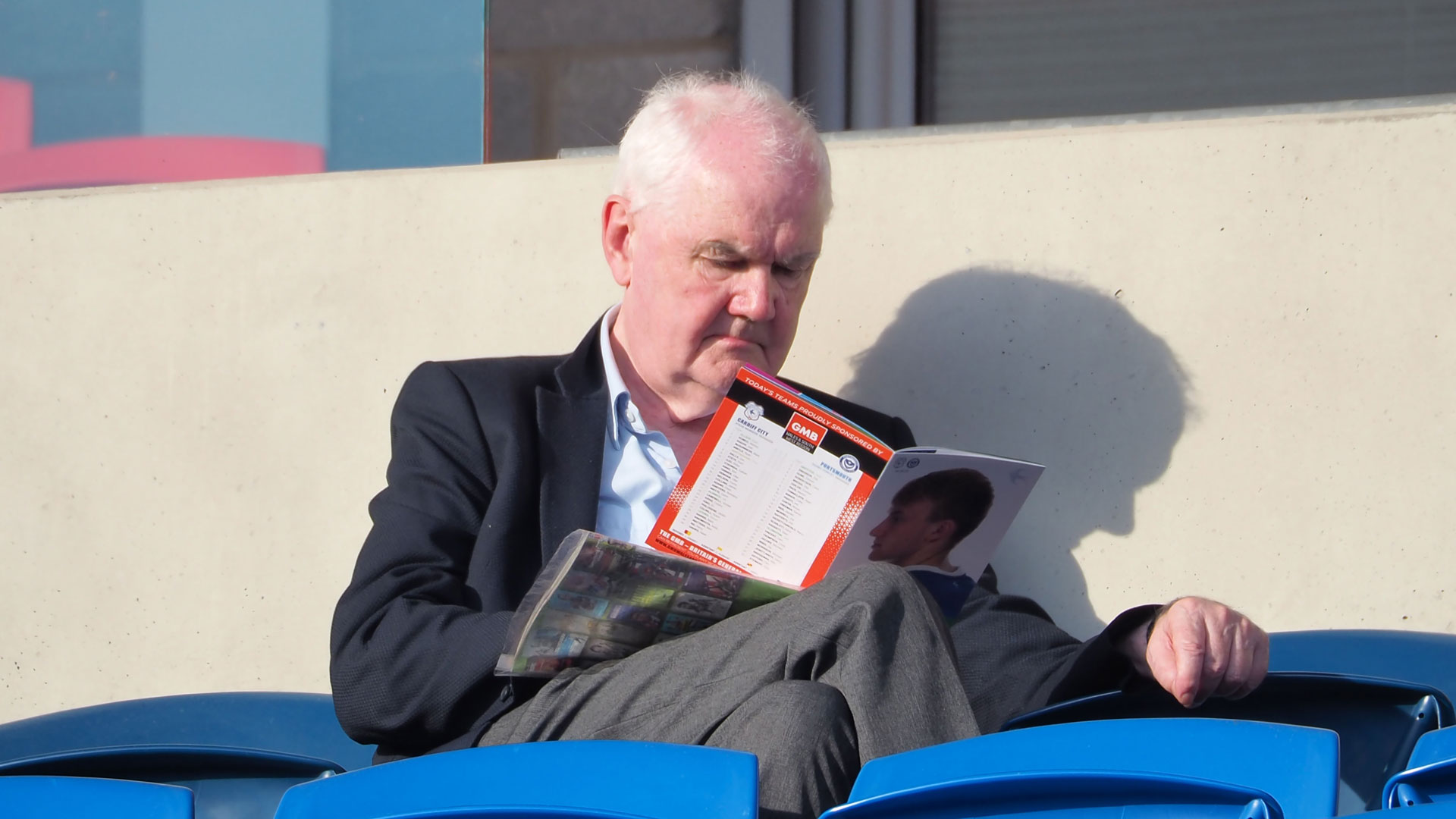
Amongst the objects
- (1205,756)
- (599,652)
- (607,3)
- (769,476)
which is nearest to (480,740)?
(599,652)

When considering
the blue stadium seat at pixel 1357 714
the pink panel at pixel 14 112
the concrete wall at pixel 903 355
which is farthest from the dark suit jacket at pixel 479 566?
the pink panel at pixel 14 112

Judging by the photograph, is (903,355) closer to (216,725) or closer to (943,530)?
(943,530)

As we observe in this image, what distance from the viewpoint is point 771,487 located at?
6.63 ft

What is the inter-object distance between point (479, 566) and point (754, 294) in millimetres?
617

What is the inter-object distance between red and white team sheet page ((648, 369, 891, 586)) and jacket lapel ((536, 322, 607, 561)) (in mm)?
290

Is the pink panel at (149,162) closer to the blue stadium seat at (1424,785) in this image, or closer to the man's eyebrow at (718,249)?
the man's eyebrow at (718,249)

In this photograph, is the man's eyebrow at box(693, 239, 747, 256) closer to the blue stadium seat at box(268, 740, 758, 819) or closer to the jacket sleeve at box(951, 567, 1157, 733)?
the jacket sleeve at box(951, 567, 1157, 733)

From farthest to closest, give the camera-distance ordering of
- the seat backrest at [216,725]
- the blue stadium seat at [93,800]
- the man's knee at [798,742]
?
the seat backrest at [216,725] < the man's knee at [798,742] < the blue stadium seat at [93,800]

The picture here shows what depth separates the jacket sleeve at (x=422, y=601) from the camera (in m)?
1.87

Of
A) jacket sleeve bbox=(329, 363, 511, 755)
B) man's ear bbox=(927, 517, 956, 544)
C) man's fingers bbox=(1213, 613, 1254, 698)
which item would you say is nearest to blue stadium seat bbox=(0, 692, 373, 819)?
jacket sleeve bbox=(329, 363, 511, 755)

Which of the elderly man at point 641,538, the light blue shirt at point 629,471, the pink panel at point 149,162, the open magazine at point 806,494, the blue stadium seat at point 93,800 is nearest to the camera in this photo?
the blue stadium seat at point 93,800

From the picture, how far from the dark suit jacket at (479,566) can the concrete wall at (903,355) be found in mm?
340

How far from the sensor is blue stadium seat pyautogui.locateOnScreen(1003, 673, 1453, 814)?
1.52 metres

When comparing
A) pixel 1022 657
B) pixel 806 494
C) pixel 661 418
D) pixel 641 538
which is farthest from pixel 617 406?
pixel 1022 657
